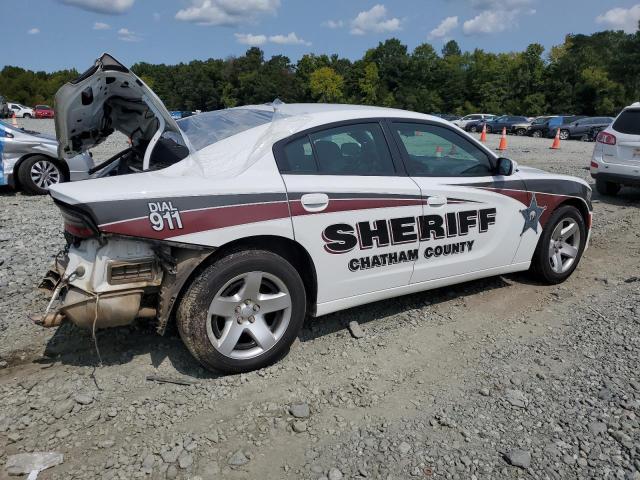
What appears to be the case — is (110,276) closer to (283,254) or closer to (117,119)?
(283,254)

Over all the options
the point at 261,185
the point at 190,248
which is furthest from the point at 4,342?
the point at 261,185

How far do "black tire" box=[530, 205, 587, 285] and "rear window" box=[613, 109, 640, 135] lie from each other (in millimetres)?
4915

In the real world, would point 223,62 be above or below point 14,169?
above

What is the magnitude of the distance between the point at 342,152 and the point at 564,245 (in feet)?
8.87

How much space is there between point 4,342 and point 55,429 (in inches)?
49.6

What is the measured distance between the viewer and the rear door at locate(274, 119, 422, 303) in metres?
3.32

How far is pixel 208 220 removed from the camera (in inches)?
117

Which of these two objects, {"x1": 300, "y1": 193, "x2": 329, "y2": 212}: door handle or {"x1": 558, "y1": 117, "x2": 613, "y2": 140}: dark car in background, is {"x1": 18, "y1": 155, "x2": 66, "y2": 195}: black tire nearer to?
{"x1": 300, "y1": 193, "x2": 329, "y2": 212}: door handle

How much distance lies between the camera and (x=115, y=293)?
2895 mm

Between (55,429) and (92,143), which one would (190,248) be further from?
(92,143)

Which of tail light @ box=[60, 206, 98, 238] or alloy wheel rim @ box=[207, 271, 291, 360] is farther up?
tail light @ box=[60, 206, 98, 238]

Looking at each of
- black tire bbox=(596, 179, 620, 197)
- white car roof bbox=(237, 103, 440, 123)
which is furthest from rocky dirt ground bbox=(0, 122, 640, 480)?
black tire bbox=(596, 179, 620, 197)

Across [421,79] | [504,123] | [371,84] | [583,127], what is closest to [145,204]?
[583,127]

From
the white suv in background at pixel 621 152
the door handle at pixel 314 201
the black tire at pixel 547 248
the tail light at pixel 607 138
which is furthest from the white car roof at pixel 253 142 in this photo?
the tail light at pixel 607 138
